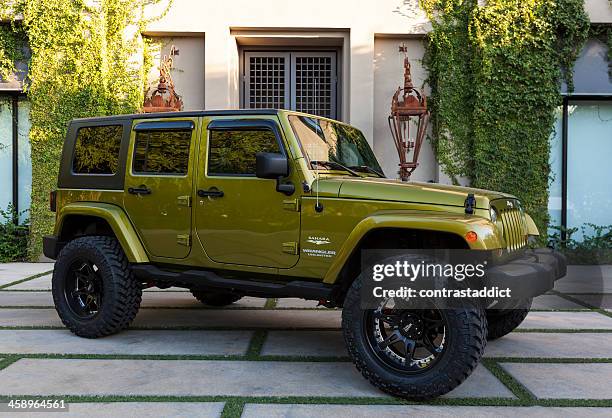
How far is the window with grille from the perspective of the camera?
1141 cm

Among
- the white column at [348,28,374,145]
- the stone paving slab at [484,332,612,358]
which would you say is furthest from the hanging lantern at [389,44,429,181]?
the stone paving slab at [484,332,612,358]

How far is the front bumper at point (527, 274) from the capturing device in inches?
140

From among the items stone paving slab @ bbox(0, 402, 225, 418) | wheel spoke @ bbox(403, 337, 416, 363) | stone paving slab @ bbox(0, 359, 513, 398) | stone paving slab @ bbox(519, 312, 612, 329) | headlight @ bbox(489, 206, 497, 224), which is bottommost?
stone paving slab @ bbox(519, 312, 612, 329)

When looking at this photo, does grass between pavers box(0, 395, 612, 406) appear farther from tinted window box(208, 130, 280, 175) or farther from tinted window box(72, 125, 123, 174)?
tinted window box(72, 125, 123, 174)

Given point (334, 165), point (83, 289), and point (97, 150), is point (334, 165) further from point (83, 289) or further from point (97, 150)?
point (83, 289)

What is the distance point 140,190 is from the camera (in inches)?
197

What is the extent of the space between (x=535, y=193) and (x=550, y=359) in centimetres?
661

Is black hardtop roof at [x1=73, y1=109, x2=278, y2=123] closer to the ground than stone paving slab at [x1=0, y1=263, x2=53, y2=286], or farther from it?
farther from it

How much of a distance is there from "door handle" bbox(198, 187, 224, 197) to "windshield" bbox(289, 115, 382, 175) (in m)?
0.76

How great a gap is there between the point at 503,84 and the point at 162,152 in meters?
7.38

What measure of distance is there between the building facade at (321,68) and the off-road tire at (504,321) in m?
6.00

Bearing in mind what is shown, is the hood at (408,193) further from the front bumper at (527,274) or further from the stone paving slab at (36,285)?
the stone paving slab at (36,285)

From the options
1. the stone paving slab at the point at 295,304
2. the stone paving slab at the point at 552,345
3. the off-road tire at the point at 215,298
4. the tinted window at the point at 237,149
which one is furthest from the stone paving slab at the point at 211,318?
the tinted window at the point at 237,149

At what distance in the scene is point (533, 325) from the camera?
18.9 feet
